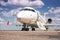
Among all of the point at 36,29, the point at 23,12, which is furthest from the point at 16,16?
the point at 36,29

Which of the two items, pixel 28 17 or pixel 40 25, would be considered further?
pixel 40 25

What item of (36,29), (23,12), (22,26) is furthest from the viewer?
(36,29)

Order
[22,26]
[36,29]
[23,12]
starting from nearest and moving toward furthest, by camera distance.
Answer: [23,12] < [22,26] < [36,29]

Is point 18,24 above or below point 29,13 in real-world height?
below

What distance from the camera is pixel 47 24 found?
1527 cm

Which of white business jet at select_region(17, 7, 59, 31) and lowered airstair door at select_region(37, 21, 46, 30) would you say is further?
lowered airstair door at select_region(37, 21, 46, 30)

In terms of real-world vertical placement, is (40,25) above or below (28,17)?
below

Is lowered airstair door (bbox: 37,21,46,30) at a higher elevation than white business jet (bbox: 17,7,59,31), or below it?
below

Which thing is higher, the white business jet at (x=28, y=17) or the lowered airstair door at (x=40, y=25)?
the white business jet at (x=28, y=17)

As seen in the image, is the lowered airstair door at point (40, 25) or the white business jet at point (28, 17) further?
the lowered airstair door at point (40, 25)

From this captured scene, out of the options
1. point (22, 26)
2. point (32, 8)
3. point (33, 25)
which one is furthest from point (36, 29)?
point (32, 8)

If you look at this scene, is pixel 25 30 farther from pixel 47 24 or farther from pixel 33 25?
pixel 47 24

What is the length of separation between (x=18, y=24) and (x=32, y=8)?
1.87 meters

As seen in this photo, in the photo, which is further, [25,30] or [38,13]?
[25,30]
